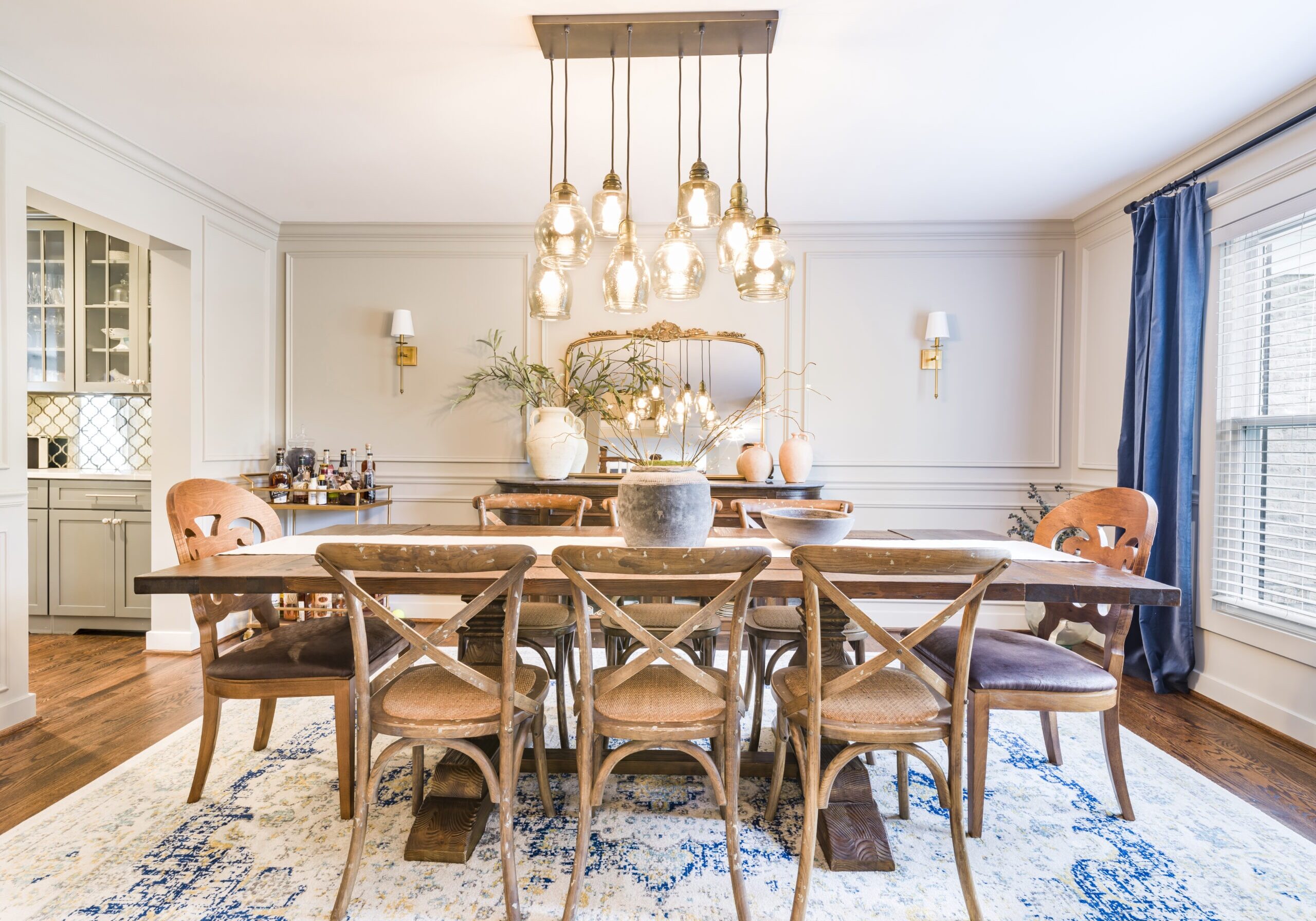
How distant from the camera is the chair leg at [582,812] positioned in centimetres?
145

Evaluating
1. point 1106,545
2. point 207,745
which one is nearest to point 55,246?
point 207,745

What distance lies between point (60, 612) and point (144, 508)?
2.73 ft

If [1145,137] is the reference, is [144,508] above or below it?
below

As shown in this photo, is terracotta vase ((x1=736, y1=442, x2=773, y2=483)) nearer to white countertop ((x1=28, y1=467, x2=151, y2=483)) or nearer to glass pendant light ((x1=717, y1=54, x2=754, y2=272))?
glass pendant light ((x1=717, y1=54, x2=754, y2=272))

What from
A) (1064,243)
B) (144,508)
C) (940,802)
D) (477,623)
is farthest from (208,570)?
(1064,243)

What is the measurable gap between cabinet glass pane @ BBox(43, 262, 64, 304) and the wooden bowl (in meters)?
4.62

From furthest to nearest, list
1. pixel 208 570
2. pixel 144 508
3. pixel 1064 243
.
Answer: pixel 1064 243 < pixel 144 508 < pixel 208 570

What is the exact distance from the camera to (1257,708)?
269 centimetres

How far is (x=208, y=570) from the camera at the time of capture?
1.70 meters

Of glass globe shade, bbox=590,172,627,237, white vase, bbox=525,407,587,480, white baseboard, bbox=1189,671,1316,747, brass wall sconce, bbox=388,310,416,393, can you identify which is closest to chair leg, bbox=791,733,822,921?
glass globe shade, bbox=590,172,627,237

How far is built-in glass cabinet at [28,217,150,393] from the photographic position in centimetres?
392

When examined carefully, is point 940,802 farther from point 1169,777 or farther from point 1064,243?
point 1064,243

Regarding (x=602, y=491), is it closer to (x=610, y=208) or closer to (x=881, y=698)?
(x=610, y=208)

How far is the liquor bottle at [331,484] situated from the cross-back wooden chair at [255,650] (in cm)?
162
